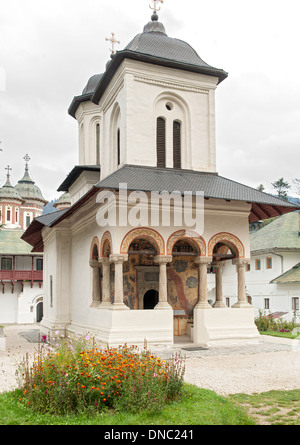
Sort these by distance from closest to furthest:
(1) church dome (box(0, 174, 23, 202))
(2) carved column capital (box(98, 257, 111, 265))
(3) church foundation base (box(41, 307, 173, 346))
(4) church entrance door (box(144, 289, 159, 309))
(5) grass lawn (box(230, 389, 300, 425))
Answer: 1. (5) grass lawn (box(230, 389, 300, 425))
2. (3) church foundation base (box(41, 307, 173, 346))
3. (2) carved column capital (box(98, 257, 111, 265))
4. (4) church entrance door (box(144, 289, 159, 309))
5. (1) church dome (box(0, 174, 23, 202))

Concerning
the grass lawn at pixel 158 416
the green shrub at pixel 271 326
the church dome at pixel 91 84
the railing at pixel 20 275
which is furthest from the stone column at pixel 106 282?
the railing at pixel 20 275

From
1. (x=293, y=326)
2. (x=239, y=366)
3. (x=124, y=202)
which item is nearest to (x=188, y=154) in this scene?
(x=124, y=202)

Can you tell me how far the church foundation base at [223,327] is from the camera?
1240cm

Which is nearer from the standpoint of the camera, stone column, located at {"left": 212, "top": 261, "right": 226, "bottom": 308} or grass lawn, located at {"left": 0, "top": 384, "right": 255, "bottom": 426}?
grass lawn, located at {"left": 0, "top": 384, "right": 255, "bottom": 426}

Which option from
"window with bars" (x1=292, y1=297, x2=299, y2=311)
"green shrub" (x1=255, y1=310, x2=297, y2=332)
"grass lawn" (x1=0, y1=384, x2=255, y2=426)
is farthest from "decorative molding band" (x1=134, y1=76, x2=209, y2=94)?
"window with bars" (x1=292, y1=297, x2=299, y2=311)

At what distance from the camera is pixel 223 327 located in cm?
1263

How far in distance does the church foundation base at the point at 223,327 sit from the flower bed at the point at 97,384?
6333 mm

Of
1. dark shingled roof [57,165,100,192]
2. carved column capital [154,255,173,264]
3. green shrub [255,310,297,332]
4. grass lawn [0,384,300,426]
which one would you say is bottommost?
green shrub [255,310,297,332]

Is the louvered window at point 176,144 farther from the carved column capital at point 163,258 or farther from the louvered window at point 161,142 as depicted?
the carved column capital at point 163,258

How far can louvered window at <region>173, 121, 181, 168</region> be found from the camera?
14781 millimetres

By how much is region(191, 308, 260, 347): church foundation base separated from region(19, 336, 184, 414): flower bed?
6333 millimetres

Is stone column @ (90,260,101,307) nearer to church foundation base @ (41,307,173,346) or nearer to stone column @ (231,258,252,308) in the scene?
church foundation base @ (41,307,173,346)

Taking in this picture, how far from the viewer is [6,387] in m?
7.43

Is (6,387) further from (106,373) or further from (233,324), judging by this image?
(233,324)
